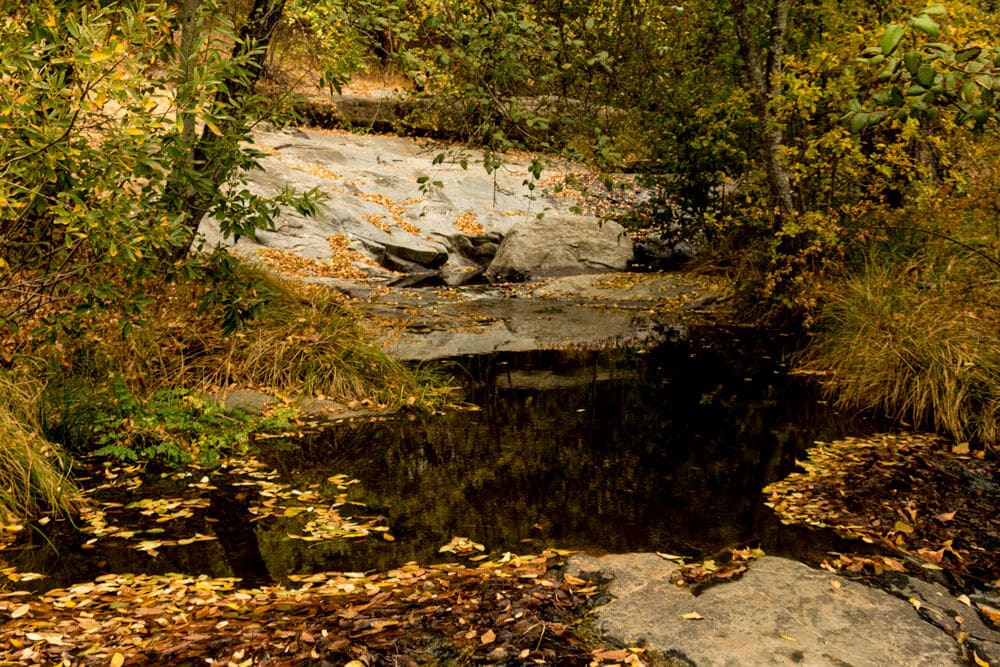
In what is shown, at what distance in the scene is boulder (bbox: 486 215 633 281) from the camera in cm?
1493

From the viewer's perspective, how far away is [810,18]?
32.6 ft

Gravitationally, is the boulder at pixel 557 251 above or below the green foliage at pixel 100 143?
below

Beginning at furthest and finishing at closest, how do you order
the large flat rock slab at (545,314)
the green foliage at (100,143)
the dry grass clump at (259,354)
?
the large flat rock slab at (545,314)
the dry grass clump at (259,354)
the green foliage at (100,143)

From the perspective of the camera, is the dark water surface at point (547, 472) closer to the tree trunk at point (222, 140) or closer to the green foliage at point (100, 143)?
the green foliage at point (100, 143)

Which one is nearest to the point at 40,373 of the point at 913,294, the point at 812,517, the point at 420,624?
the point at 420,624

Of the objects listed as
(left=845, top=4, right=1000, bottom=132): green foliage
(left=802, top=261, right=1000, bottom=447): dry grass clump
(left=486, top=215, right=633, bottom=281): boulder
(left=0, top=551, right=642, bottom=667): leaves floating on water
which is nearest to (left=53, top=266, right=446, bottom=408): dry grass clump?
(left=0, top=551, right=642, bottom=667): leaves floating on water

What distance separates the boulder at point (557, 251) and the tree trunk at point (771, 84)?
17.9 ft

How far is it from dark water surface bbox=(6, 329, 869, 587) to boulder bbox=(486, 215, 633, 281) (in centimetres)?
604

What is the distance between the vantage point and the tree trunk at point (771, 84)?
8.91 metres

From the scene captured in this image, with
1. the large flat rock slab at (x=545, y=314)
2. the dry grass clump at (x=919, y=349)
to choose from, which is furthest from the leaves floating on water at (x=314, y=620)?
the large flat rock slab at (x=545, y=314)

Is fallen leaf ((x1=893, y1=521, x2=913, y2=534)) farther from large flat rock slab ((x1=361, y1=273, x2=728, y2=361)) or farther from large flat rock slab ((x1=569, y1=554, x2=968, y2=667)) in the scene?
large flat rock slab ((x1=361, y1=273, x2=728, y2=361))

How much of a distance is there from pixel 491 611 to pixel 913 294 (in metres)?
5.85

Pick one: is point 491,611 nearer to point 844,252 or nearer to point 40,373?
point 40,373

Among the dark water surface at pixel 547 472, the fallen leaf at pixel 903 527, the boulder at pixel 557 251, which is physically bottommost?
the dark water surface at pixel 547 472
